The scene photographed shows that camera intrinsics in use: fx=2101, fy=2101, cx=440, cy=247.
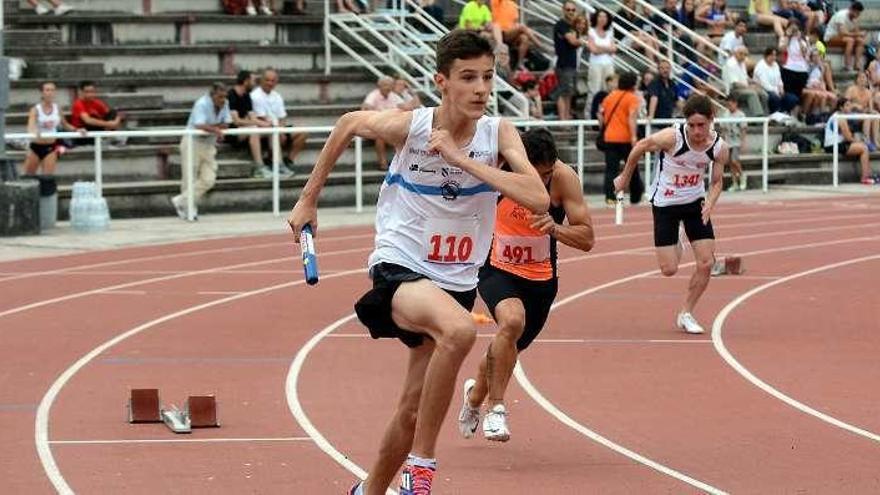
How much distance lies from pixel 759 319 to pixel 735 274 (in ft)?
10.4


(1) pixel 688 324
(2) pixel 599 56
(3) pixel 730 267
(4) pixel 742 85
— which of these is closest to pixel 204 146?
(3) pixel 730 267

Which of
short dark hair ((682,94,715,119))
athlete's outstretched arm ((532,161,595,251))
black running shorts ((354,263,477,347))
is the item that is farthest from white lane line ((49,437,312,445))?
short dark hair ((682,94,715,119))

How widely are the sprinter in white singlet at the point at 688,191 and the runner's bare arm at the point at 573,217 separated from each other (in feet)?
13.7

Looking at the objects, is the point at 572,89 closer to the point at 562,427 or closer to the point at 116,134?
the point at 116,134

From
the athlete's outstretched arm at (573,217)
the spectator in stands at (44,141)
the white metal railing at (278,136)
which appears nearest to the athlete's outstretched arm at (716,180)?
the athlete's outstretched arm at (573,217)

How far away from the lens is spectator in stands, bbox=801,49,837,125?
3144 centimetres

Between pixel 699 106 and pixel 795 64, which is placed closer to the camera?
pixel 699 106

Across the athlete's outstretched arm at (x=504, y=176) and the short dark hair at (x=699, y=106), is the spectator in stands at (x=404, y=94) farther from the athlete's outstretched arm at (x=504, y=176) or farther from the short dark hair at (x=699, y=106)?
the athlete's outstretched arm at (x=504, y=176)

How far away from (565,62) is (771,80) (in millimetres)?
3882

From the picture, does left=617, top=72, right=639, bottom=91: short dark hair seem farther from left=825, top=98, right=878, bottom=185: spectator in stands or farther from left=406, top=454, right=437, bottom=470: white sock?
left=406, top=454, right=437, bottom=470: white sock

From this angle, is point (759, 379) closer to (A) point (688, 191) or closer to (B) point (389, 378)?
(B) point (389, 378)

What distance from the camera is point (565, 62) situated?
2850 centimetres

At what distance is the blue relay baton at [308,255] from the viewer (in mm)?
7449

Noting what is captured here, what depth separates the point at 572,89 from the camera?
28.4 m
